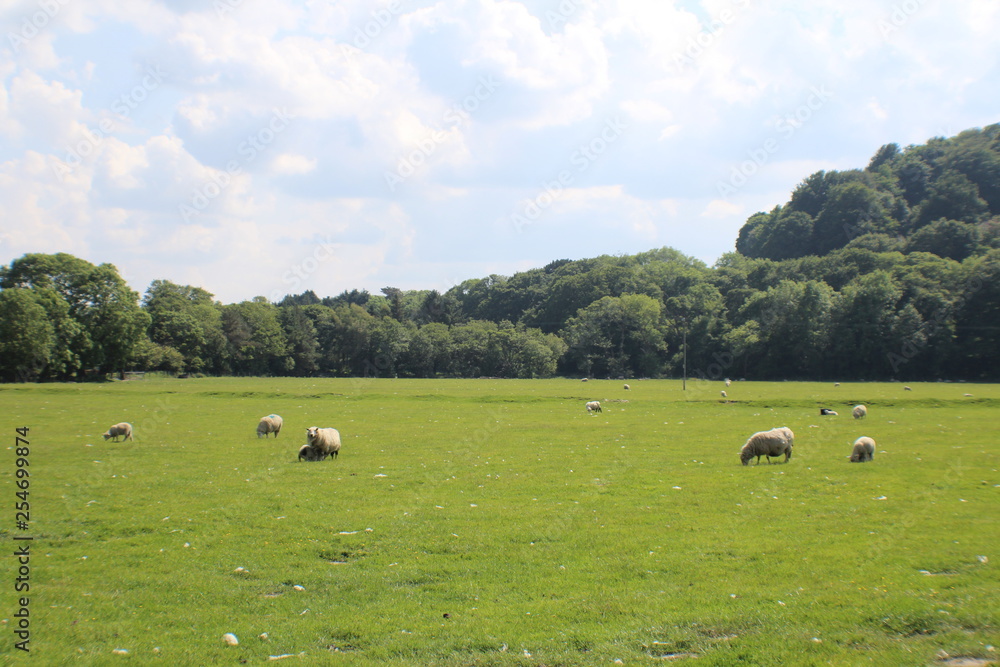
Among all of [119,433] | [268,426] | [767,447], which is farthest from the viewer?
[268,426]

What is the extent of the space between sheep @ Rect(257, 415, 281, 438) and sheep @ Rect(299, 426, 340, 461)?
8.37m

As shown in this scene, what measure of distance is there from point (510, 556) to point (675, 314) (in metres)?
149

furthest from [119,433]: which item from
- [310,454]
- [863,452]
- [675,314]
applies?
[675,314]

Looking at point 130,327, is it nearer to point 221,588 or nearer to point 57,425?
point 57,425

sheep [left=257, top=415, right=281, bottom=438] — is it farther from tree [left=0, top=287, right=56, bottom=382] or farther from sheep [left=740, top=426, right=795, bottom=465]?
tree [left=0, top=287, right=56, bottom=382]

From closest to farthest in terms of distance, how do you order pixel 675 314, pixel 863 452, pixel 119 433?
pixel 863 452 < pixel 119 433 < pixel 675 314

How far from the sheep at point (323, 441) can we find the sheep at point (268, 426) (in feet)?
27.5

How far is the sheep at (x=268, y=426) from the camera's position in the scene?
3284cm

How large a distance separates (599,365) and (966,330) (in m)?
67.7

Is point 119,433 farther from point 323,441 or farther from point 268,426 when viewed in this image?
point 323,441

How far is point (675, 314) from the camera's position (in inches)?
6097

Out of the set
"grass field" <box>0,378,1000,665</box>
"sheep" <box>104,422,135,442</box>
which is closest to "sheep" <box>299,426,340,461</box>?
"grass field" <box>0,378,1000,665</box>

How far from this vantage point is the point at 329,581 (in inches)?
436

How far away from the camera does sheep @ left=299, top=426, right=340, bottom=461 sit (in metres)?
25.0
